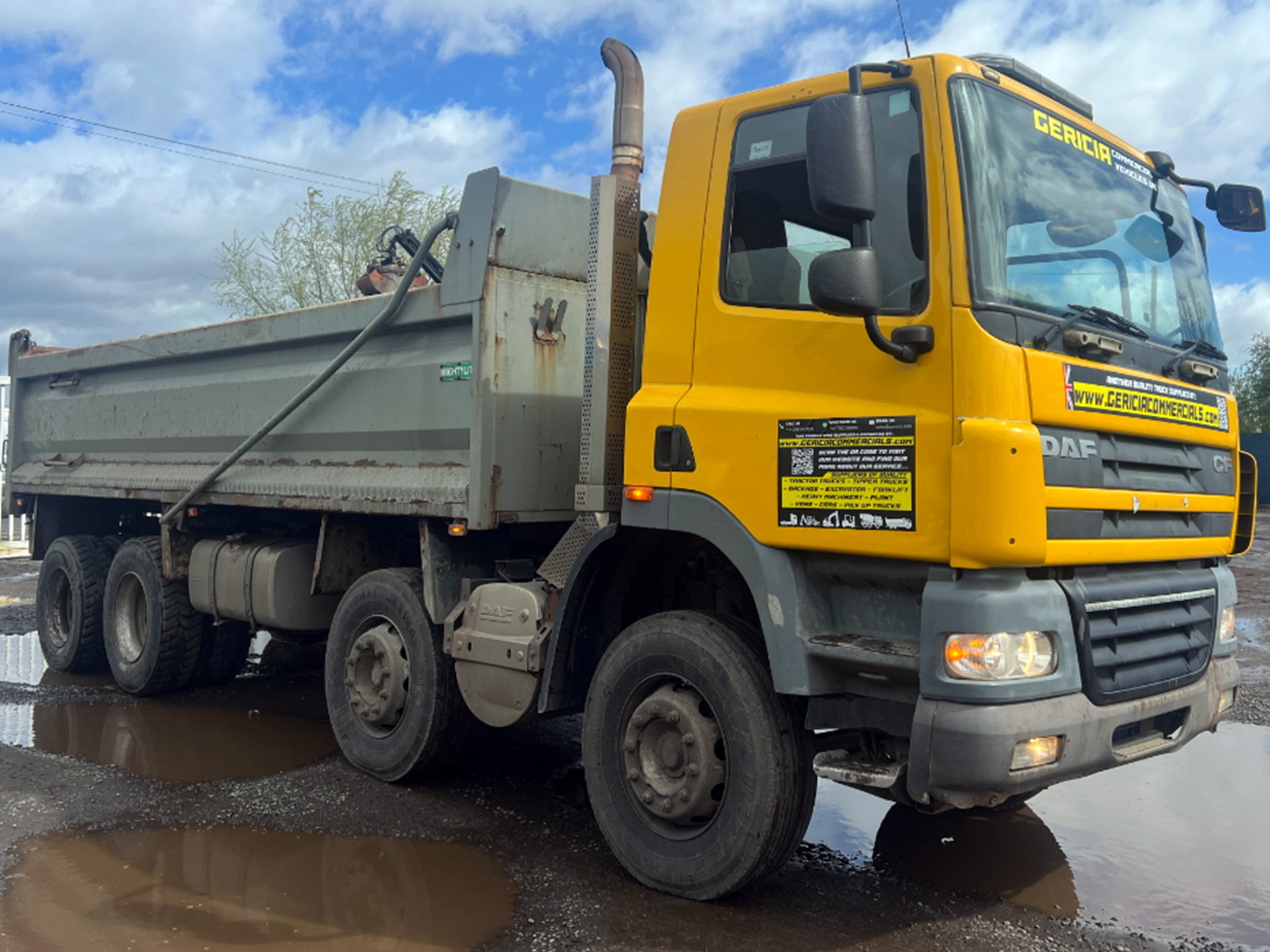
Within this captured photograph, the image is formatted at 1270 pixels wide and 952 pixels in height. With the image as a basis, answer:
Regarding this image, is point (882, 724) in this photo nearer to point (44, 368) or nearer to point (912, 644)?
point (912, 644)

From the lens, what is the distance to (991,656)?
324 cm

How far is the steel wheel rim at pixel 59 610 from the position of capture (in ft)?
28.6

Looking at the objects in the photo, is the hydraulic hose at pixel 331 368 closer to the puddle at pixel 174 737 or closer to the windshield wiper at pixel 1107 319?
the puddle at pixel 174 737

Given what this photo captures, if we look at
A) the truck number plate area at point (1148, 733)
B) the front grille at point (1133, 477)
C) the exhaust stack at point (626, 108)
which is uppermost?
the exhaust stack at point (626, 108)

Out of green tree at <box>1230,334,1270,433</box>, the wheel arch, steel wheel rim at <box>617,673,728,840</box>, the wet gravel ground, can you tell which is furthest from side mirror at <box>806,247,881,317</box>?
green tree at <box>1230,334,1270,433</box>

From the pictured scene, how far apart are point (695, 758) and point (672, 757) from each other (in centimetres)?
15

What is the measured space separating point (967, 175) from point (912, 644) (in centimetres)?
148

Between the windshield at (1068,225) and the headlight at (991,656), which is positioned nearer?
the headlight at (991,656)

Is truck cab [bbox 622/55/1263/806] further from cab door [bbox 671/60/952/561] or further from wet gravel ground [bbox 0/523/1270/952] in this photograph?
wet gravel ground [bbox 0/523/1270/952]

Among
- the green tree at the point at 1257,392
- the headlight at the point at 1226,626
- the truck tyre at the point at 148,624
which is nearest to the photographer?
the headlight at the point at 1226,626

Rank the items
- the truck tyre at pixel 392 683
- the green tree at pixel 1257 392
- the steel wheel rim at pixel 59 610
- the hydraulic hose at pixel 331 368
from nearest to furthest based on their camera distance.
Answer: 1. the truck tyre at pixel 392 683
2. the hydraulic hose at pixel 331 368
3. the steel wheel rim at pixel 59 610
4. the green tree at pixel 1257 392

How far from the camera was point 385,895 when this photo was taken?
410 cm

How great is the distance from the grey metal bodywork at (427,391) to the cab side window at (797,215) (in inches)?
51.6

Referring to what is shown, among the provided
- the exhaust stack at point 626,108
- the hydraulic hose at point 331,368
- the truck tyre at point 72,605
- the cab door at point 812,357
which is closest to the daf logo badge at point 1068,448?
the cab door at point 812,357
